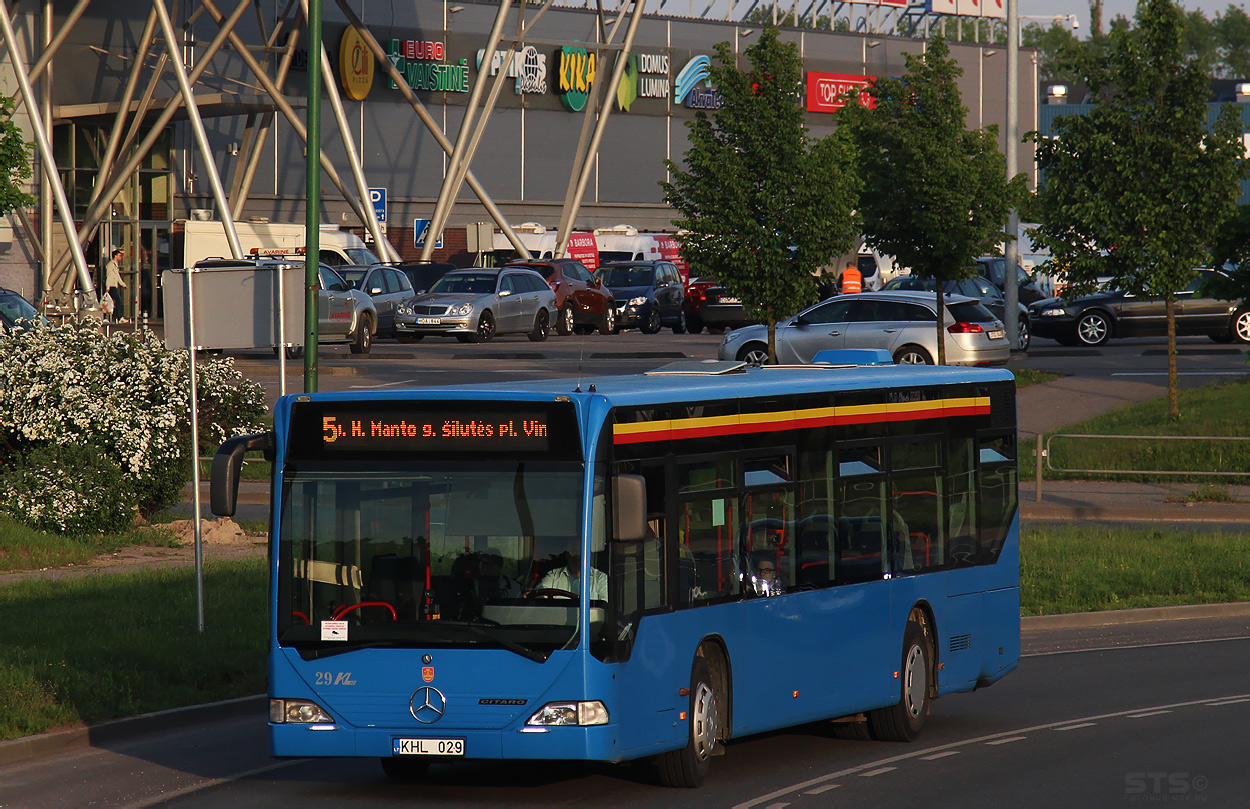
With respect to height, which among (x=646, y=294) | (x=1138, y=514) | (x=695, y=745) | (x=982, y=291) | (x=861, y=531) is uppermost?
(x=646, y=294)

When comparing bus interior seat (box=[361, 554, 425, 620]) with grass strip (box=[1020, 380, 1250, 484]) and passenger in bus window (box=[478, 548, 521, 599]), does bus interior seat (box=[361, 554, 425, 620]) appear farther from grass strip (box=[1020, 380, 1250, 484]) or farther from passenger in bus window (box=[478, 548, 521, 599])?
grass strip (box=[1020, 380, 1250, 484])

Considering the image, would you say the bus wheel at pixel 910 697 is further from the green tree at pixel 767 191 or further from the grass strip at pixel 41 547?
the green tree at pixel 767 191

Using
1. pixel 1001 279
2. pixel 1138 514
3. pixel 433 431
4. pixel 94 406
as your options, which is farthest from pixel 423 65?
pixel 433 431

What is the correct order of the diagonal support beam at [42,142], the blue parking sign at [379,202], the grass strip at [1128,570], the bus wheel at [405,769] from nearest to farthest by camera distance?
the bus wheel at [405,769]
the grass strip at [1128,570]
the diagonal support beam at [42,142]
the blue parking sign at [379,202]

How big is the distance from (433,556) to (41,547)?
9646 mm

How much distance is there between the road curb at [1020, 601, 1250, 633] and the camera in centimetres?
1535

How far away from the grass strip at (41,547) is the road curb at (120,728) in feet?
19.1

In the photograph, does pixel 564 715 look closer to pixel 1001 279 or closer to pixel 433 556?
pixel 433 556

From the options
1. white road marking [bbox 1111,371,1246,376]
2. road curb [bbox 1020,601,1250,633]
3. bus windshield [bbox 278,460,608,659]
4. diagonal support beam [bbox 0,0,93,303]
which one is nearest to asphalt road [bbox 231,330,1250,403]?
white road marking [bbox 1111,371,1246,376]

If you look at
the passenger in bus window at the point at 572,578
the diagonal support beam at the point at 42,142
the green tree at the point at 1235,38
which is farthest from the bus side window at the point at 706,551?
the green tree at the point at 1235,38

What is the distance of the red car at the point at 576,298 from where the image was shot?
4565 centimetres

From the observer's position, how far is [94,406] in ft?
57.1

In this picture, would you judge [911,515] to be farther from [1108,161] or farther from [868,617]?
[1108,161]

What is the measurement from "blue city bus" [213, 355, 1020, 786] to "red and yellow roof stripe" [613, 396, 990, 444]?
0.08 feet
